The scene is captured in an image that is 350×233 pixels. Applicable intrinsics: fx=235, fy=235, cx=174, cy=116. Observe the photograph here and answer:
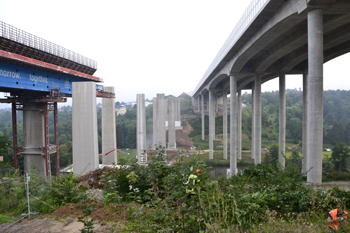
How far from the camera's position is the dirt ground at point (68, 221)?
5082mm

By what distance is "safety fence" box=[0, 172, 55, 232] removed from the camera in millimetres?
6567

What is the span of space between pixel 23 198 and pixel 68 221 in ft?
8.39

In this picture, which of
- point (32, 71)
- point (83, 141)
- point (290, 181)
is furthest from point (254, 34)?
point (32, 71)

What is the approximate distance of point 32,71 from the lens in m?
19.2

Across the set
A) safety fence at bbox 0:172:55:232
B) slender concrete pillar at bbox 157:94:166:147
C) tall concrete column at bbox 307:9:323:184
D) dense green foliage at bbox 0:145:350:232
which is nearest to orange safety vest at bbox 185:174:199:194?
dense green foliage at bbox 0:145:350:232

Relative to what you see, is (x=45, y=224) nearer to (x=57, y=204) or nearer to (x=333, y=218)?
(x=57, y=204)

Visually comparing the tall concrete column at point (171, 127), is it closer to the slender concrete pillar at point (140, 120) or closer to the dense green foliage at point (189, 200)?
the slender concrete pillar at point (140, 120)

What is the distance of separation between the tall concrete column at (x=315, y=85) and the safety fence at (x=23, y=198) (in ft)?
35.2

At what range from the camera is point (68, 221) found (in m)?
5.55

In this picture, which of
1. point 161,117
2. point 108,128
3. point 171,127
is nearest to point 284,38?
point 108,128

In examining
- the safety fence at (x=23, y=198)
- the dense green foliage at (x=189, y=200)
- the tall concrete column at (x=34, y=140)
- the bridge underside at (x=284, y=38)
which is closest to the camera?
the dense green foliage at (x=189, y=200)

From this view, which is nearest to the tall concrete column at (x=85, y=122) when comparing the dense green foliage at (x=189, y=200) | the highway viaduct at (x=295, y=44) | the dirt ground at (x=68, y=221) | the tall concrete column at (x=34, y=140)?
the dense green foliage at (x=189, y=200)

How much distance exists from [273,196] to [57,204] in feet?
19.9

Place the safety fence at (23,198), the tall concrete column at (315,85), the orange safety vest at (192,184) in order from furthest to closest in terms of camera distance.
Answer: the tall concrete column at (315,85)
the safety fence at (23,198)
the orange safety vest at (192,184)
